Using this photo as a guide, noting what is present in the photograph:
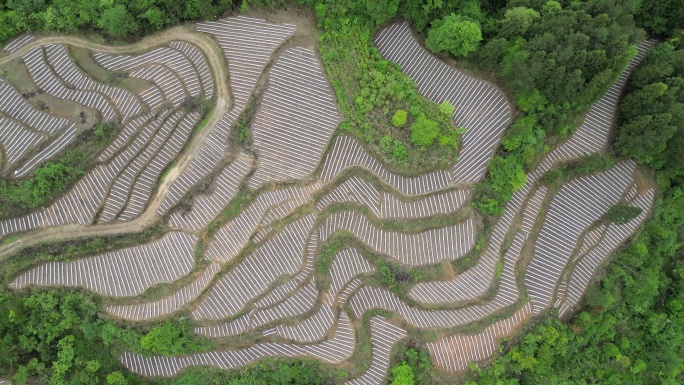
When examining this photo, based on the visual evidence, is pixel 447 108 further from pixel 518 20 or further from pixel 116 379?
pixel 116 379

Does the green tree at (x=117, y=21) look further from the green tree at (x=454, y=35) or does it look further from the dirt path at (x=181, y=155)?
the green tree at (x=454, y=35)

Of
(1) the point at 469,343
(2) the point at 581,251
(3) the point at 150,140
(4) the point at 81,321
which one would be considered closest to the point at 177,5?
(3) the point at 150,140

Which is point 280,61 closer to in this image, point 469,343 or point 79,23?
point 79,23

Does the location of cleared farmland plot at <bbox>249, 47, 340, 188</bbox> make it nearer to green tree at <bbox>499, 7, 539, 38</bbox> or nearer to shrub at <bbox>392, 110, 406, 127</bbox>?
shrub at <bbox>392, 110, 406, 127</bbox>

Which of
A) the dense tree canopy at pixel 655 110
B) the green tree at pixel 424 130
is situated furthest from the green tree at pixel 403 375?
the dense tree canopy at pixel 655 110

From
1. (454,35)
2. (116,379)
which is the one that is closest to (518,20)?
(454,35)
